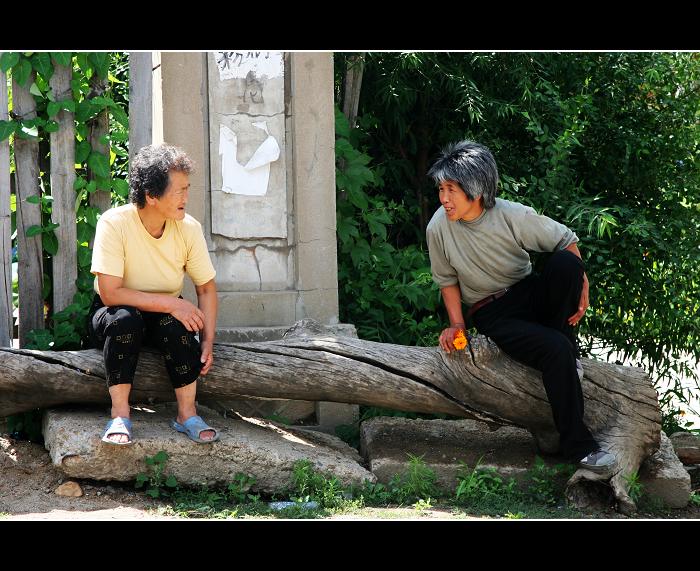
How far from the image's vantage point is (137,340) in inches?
181

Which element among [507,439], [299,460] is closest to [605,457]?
[507,439]

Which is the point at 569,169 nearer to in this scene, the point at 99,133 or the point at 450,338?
the point at 450,338

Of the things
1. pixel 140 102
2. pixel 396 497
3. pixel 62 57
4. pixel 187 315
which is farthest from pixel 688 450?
pixel 62 57

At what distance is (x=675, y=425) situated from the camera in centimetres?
625

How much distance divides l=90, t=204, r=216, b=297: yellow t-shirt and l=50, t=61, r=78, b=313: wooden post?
0.99 metres

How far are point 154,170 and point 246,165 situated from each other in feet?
3.61

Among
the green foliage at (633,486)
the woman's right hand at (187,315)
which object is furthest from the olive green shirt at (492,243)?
the woman's right hand at (187,315)

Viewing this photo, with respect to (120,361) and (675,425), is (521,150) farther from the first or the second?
(120,361)

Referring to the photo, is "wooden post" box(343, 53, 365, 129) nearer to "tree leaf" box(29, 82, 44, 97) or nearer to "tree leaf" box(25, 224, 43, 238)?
"tree leaf" box(29, 82, 44, 97)

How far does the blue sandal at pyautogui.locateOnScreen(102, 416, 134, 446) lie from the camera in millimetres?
4539

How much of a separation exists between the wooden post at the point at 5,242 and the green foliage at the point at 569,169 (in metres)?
2.09

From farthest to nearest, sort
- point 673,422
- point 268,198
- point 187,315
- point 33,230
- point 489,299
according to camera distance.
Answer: point 673,422, point 268,198, point 33,230, point 489,299, point 187,315

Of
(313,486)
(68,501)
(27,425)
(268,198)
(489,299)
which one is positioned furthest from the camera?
(268,198)

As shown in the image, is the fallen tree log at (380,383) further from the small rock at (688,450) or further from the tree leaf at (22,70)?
the tree leaf at (22,70)
